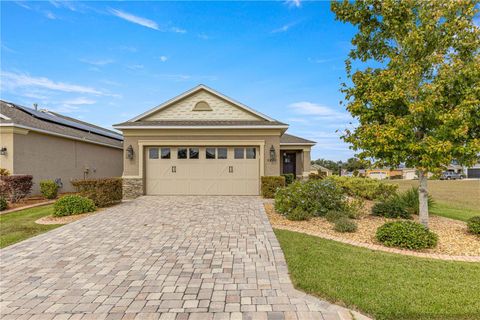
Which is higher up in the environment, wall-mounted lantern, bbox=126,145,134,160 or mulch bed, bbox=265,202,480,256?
wall-mounted lantern, bbox=126,145,134,160

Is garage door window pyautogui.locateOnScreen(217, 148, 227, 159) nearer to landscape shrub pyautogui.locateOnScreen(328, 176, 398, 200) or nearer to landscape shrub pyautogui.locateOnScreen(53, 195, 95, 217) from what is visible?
landscape shrub pyautogui.locateOnScreen(53, 195, 95, 217)

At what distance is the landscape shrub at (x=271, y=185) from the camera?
12125 millimetres

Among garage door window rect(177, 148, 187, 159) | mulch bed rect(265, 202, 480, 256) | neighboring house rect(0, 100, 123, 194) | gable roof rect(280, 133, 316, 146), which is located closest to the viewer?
mulch bed rect(265, 202, 480, 256)

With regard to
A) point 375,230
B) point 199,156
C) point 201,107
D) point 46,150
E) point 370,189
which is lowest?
point 375,230

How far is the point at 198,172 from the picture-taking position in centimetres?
1302

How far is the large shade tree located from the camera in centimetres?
538

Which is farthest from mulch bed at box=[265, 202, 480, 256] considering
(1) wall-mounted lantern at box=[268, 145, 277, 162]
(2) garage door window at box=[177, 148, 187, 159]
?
(2) garage door window at box=[177, 148, 187, 159]

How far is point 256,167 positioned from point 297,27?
7.29 meters

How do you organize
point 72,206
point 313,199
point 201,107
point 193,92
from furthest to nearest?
point 201,107 → point 193,92 → point 72,206 → point 313,199

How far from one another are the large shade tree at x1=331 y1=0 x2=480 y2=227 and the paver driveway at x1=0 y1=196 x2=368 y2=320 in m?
3.77

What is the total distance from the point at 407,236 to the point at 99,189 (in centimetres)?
1015

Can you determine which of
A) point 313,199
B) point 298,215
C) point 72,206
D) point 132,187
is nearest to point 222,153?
point 132,187

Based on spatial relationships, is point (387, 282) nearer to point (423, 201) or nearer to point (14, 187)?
point (423, 201)

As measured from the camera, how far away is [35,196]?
12.2m
